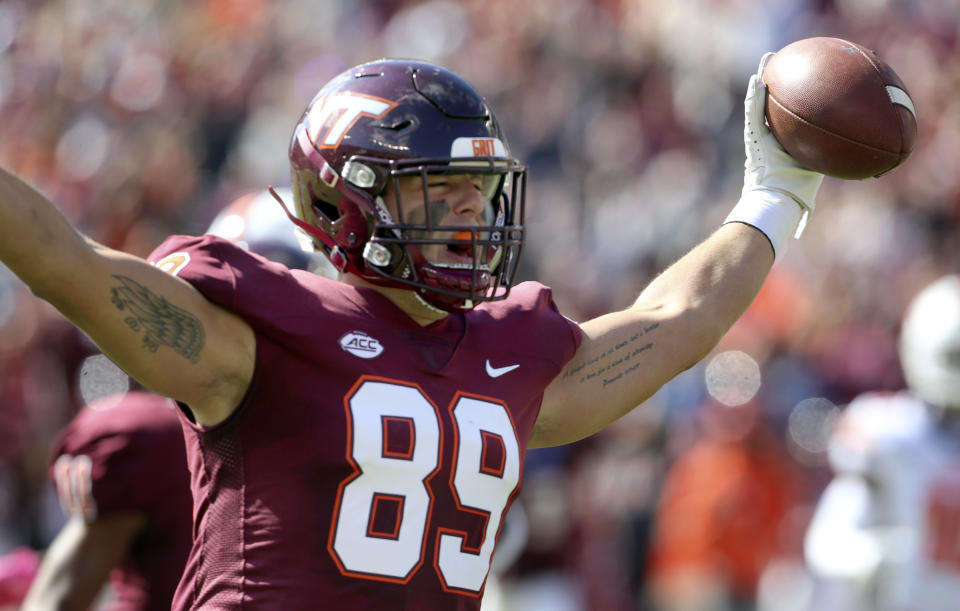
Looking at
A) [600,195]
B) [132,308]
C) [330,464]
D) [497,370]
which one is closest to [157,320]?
[132,308]

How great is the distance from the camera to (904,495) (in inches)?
236

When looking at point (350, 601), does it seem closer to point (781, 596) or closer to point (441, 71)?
point (441, 71)

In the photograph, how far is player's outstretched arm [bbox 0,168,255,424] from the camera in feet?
7.48

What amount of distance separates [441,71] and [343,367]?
686 mm

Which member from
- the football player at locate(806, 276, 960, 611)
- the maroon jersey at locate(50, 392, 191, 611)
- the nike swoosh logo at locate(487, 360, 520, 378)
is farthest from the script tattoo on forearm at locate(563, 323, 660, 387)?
the football player at locate(806, 276, 960, 611)

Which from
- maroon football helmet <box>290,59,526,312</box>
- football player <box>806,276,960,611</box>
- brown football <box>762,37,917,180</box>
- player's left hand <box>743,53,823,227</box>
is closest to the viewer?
maroon football helmet <box>290,59,526,312</box>

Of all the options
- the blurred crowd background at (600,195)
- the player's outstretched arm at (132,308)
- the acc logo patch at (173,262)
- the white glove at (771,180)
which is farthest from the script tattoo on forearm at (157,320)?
the blurred crowd background at (600,195)

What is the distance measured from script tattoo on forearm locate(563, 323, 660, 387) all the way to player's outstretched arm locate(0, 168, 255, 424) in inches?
29.4

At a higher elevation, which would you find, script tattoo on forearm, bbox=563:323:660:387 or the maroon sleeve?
script tattoo on forearm, bbox=563:323:660:387

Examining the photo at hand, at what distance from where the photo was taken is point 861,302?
33.5ft

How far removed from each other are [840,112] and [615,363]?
776 mm

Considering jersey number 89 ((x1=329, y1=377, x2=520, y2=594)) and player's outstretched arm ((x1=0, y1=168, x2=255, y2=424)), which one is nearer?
player's outstretched arm ((x1=0, y1=168, x2=255, y2=424))

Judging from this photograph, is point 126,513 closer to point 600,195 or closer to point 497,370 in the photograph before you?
point 497,370

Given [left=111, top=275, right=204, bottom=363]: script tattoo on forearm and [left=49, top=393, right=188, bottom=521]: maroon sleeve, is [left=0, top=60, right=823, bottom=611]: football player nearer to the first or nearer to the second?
[left=111, top=275, right=204, bottom=363]: script tattoo on forearm
